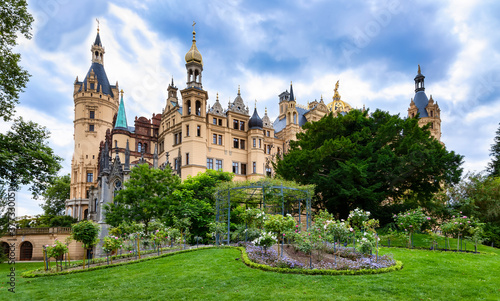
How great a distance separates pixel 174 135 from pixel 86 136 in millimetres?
18330

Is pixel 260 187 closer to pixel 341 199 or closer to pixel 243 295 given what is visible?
pixel 243 295

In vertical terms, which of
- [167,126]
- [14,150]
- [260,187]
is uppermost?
[167,126]

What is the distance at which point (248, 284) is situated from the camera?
10883 mm

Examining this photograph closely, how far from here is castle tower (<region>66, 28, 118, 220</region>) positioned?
172 feet

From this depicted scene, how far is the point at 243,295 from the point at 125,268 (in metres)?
6.84

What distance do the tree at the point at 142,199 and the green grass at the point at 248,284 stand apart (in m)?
12.9

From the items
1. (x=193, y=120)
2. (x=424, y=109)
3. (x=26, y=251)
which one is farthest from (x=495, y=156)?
(x=26, y=251)

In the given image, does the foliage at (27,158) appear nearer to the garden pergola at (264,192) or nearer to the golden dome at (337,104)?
the garden pergola at (264,192)

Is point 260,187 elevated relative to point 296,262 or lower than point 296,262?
elevated

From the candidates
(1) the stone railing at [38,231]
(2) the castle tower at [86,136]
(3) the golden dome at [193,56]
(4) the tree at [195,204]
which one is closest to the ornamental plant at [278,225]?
(4) the tree at [195,204]

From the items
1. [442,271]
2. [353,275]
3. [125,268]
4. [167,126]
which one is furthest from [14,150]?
[167,126]

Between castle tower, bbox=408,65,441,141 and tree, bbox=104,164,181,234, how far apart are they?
4880cm

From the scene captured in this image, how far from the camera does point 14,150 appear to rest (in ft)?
61.7

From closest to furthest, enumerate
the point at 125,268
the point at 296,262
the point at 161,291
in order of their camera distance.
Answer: the point at 161,291
the point at 296,262
the point at 125,268
